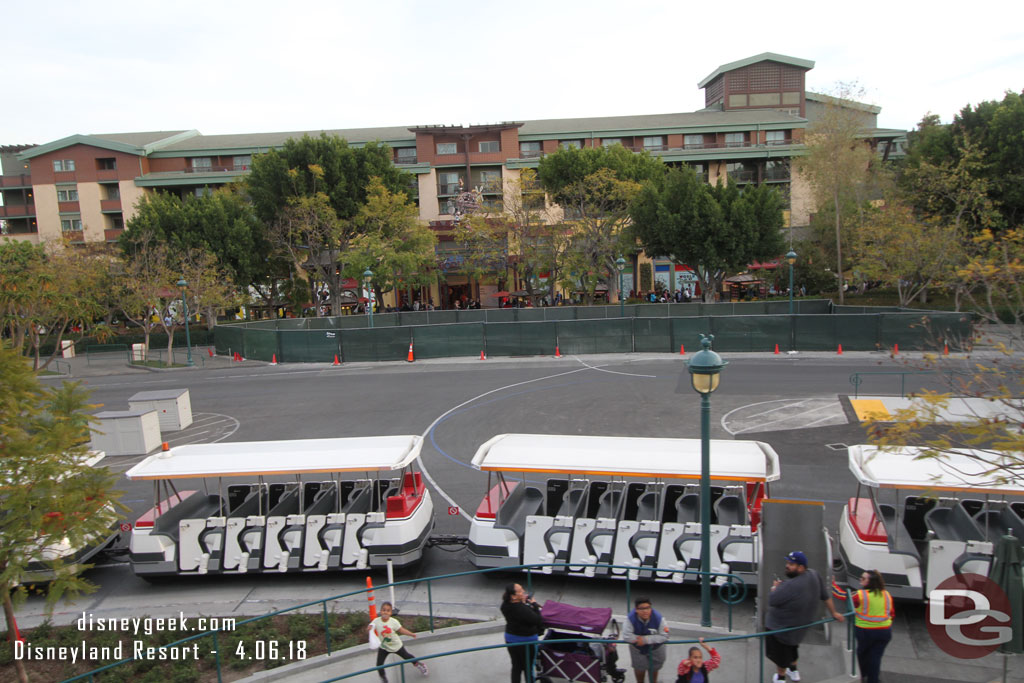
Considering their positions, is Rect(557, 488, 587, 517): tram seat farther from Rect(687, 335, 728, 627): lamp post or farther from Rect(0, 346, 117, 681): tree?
Rect(0, 346, 117, 681): tree

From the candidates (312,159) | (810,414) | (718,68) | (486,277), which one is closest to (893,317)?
(810,414)

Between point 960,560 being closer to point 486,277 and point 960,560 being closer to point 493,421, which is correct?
point 493,421

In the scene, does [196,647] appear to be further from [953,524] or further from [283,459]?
[953,524]


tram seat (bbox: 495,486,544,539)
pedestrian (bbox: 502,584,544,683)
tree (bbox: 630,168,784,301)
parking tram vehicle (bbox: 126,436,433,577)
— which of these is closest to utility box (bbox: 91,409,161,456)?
parking tram vehicle (bbox: 126,436,433,577)

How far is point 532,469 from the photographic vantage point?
33.2ft

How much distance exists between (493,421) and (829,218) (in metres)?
37.5

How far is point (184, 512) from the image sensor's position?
11648mm

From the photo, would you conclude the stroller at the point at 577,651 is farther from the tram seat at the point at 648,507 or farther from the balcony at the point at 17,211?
the balcony at the point at 17,211

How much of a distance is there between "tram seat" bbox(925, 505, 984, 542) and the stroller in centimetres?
526

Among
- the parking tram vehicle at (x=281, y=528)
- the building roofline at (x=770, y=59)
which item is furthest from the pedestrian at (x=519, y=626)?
the building roofline at (x=770, y=59)

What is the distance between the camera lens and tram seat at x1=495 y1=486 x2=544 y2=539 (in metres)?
10.7

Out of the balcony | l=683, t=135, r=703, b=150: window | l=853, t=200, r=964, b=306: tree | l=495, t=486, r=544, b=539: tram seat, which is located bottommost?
l=495, t=486, r=544, b=539: tram seat

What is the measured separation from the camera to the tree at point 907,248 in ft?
115

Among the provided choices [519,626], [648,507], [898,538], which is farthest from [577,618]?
[898,538]
